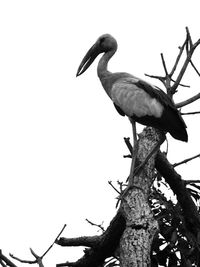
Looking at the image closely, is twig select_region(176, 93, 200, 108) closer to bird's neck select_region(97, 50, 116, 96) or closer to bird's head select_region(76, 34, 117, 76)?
bird's neck select_region(97, 50, 116, 96)

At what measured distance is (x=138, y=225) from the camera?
5020 mm

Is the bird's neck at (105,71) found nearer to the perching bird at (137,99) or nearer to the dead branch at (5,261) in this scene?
the perching bird at (137,99)

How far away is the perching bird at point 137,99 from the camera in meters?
6.96

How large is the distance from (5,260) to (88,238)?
112cm

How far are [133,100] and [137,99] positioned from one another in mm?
53

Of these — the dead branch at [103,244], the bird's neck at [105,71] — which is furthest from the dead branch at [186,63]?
the dead branch at [103,244]

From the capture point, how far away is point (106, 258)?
6008 millimetres

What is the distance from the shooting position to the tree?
4.96m

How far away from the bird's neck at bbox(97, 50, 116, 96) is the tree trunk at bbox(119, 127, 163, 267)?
2.12 meters

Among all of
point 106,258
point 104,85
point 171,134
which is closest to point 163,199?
point 171,134

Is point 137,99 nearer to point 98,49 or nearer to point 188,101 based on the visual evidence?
point 188,101

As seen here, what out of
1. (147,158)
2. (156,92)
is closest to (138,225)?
(147,158)

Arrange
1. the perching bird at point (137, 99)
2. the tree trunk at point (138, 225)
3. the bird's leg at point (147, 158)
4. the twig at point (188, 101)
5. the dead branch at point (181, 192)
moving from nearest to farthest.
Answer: the tree trunk at point (138, 225) → the bird's leg at point (147, 158) → the dead branch at point (181, 192) → the perching bird at point (137, 99) → the twig at point (188, 101)

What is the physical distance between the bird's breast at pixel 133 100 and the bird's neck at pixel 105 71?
30 cm
